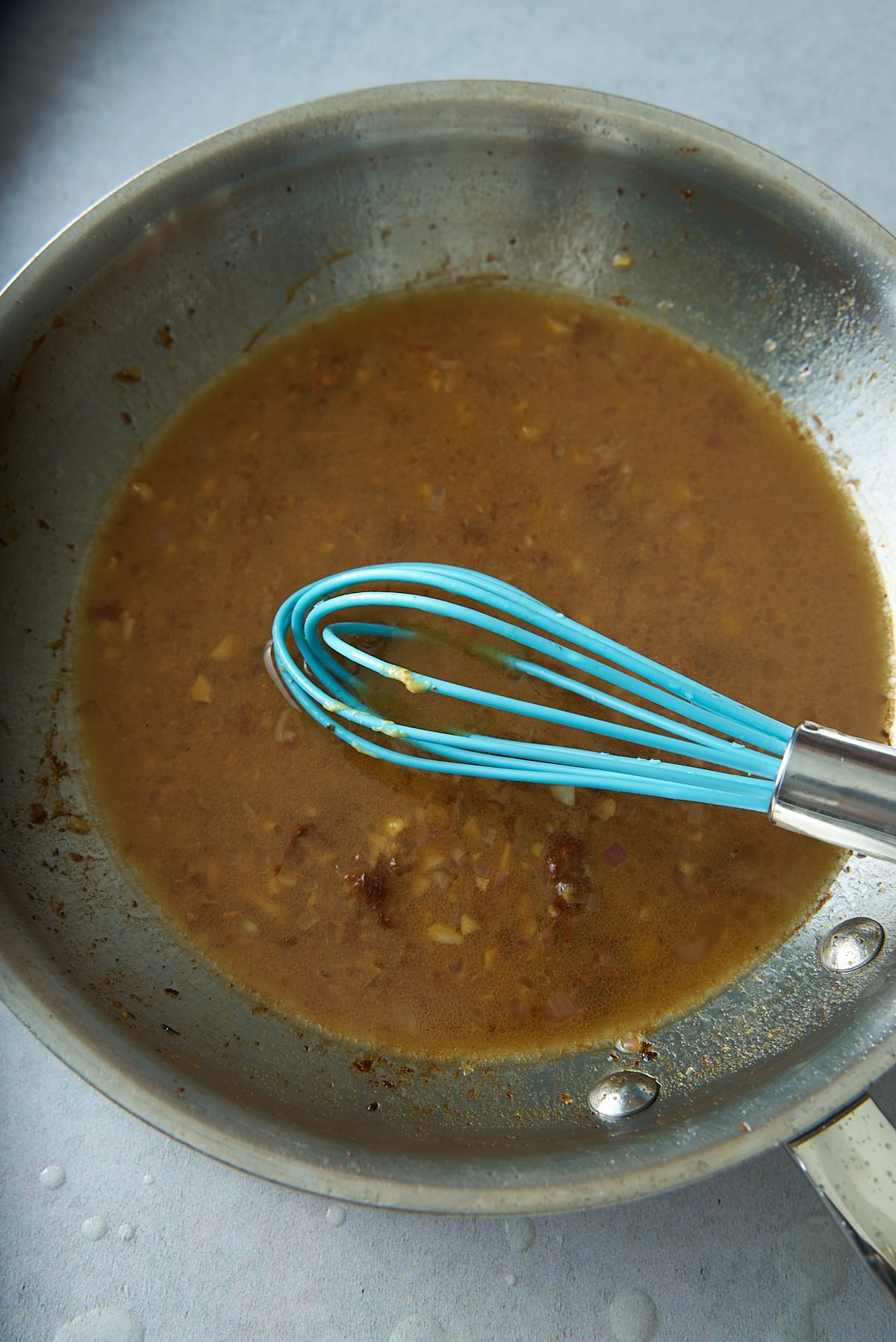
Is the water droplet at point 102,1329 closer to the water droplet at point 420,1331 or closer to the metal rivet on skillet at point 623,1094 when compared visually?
the water droplet at point 420,1331

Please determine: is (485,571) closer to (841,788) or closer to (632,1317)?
(841,788)

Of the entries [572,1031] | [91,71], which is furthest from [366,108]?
[572,1031]

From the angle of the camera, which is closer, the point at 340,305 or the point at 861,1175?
the point at 861,1175

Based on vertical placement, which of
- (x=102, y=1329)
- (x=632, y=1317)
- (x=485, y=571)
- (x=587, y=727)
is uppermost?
(x=485, y=571)

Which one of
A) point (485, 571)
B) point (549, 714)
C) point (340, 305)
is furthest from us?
point (340, 305)

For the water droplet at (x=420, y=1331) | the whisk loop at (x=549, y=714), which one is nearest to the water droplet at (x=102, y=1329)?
the water droplet at (x=420, y=1331)

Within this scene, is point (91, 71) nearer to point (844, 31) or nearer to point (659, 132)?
point (659, 132)

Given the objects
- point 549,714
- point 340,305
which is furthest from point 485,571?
point 340,305
